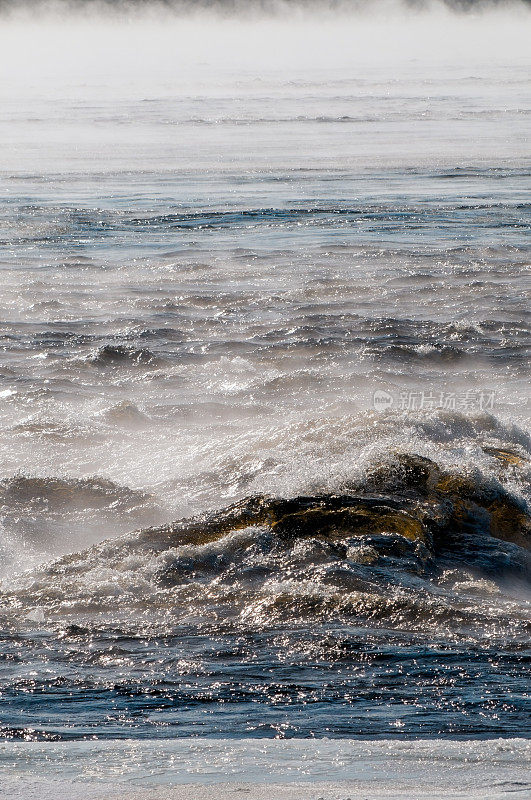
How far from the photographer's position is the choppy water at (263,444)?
4.13 m

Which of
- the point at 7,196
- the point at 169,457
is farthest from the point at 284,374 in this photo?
the point at 7,196

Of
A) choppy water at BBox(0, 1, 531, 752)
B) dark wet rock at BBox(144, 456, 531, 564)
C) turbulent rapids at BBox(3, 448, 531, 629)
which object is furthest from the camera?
dark wet rock at BBox(144, 456, 531, 564)

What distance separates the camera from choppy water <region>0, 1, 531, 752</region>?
4129 millimetres

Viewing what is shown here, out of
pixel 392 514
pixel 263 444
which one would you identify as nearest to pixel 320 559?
pixel 392 514

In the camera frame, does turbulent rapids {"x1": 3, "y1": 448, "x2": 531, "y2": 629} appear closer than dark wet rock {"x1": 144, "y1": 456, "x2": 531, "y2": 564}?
Yes

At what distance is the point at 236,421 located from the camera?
28.4ft

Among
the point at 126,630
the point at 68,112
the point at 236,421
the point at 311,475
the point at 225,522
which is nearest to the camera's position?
the point at 126,630

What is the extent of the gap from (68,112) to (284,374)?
3457 centimetres

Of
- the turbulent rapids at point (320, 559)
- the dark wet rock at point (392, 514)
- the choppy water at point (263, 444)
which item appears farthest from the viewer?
the dark wet rock at point (392, 514)

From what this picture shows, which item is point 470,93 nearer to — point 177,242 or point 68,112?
point 68,112

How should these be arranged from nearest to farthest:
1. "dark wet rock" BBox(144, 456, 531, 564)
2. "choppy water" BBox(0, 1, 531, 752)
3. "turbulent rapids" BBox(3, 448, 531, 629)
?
1. "choppy water" BBox(0, 1, 531, 752)
2. "turbulent rapids" BBox(3, 448, 531, 629)
3. "dark wet rock" BBox(144, 456, 531, 564)

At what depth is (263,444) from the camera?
7395 millimetres

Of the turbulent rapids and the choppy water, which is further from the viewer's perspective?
the turbulent rapids

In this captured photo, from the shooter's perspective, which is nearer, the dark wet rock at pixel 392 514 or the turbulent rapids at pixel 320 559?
the turbulent rapids at pixel 320 559
